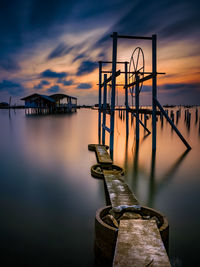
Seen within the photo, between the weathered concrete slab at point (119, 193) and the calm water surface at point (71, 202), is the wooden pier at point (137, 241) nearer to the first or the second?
the weathered concrete slab at point (119, 193)

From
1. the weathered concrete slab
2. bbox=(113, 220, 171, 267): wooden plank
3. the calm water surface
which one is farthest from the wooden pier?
the calm water surface

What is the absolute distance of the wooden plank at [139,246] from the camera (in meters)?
2.39

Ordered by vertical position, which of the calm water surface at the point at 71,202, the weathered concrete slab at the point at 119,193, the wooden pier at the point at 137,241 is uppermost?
the wooden pier at the point at 137,241

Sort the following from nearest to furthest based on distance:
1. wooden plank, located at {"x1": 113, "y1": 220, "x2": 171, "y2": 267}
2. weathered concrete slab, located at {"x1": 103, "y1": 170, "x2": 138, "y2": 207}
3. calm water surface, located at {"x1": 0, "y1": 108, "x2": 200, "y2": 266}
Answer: wooden plank, located at {"x1": 113, "y1": 220, "x2": 171, "y2": 267}, calm water surface, located at {"x1": 0, "y1": 108, "x2": 200, "y2": 266}, weathered concrete slab, located at {"x1": 103, "y1": 170, "x2": 138, "y2": 207}

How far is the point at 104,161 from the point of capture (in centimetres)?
797

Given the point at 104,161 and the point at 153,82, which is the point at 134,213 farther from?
the point at 153,82

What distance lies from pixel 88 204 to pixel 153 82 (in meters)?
7.48

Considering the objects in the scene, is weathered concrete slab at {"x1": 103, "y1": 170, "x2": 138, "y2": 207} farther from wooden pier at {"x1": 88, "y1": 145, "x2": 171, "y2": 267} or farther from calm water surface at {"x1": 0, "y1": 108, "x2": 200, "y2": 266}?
calm water surface at {"x1": 0, "y1": 108, "x2": 200, "y2": 266}

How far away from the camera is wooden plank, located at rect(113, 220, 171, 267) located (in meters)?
2.39

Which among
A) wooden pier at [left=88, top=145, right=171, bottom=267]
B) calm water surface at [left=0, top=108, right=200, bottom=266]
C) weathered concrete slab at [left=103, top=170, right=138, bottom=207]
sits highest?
wooden pier at [left=88, top=145, right=171, bottom=267]

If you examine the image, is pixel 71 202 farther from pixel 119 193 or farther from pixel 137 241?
pixel 137 241

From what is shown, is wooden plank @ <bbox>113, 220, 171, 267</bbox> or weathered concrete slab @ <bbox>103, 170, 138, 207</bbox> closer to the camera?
wooden plank @ <bbox>113, 220, 171, 267</bbox>

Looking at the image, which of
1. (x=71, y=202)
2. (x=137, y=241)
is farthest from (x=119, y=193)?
(x=137, y=241)

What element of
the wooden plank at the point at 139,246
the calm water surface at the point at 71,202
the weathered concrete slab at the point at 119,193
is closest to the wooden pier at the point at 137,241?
the wooden plank at the point at 139,246
